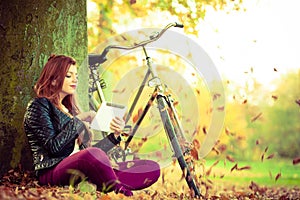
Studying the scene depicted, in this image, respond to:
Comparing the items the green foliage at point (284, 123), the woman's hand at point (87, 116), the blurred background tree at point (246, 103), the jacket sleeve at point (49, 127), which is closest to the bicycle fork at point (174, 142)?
the woman's hand at point (87, 116)

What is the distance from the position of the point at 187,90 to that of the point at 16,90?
8.90ft

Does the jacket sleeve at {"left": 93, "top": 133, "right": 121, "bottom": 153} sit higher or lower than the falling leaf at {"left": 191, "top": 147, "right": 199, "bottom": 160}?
higher

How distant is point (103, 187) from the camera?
11.5 feet

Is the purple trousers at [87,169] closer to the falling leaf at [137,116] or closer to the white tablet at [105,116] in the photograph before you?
the white tablet at [105,116]

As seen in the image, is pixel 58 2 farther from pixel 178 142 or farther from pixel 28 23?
pixel 178 142

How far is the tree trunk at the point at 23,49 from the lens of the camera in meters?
3.99

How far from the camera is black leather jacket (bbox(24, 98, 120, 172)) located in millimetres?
3465

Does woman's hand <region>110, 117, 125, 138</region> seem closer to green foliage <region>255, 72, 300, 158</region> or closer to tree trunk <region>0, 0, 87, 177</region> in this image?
tree trunk <region>0, 0, 87, 177</region>

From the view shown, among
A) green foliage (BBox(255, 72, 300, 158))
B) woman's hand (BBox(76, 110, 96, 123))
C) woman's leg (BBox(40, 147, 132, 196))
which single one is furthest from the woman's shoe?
green foliage (BBox(255, 72, 300, 158))

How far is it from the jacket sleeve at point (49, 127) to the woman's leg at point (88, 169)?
108 mm

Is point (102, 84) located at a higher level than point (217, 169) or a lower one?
higher

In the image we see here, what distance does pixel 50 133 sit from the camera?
3486 mm

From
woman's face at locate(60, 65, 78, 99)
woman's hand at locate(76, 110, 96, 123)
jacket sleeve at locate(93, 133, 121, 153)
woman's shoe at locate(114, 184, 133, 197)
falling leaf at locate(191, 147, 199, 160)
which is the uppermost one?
woman's face at locate(60, 65, 78, 99)

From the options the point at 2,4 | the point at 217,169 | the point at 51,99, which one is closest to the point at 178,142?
the point at 51,99
